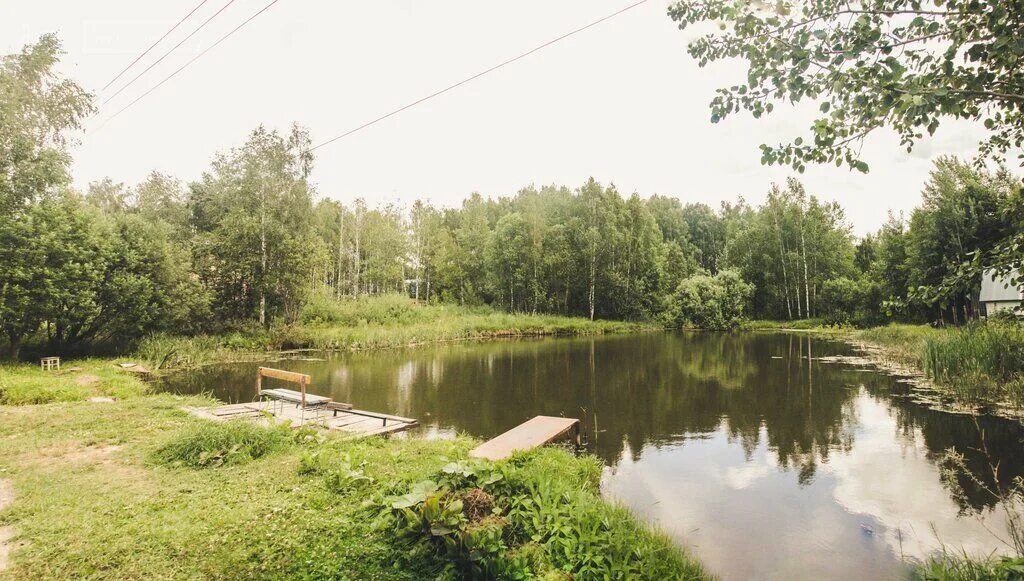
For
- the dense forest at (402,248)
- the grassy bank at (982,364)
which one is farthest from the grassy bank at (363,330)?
the grassy bank at (982,364)

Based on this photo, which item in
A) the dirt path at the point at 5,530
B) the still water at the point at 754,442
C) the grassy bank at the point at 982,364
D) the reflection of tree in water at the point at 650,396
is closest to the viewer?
the dirt path at the point at 5,530

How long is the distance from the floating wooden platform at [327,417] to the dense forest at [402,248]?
7.89 metres

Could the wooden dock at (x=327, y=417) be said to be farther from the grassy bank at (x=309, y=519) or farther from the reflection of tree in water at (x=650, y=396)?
the grassy bank at (x=309, y=519)

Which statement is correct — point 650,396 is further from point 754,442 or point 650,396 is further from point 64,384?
point 64,384

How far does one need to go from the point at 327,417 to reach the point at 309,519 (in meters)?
5.44

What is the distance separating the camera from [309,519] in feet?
14.4

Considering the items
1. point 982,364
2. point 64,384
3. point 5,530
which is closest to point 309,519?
point 5,530

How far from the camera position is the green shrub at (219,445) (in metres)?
6.15

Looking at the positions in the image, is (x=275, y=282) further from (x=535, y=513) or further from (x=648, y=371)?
(x=535, y=513)

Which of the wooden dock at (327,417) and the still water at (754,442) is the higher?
the wooden dock at (327,417)

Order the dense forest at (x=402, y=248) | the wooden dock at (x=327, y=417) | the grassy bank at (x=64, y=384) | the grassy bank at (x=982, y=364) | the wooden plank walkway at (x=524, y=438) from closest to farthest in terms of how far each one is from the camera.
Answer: the wooden plank walkway at (x=524, y=438) → the wooden dock at (x=327, y=417) → the grassy bank at (x=64, y=384) → the grassy bank at (x=982, y=364) → the dense forest at (x=402, y=248)

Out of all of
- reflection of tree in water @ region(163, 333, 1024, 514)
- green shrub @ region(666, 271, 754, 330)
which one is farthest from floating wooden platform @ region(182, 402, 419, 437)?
green shrub @ region(666, 271, 754, 330)

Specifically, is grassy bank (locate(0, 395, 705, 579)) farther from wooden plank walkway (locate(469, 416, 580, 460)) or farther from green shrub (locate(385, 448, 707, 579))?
wooden plank walkway (locate(469, 416, 580, 460))

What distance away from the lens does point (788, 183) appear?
48.0 m
